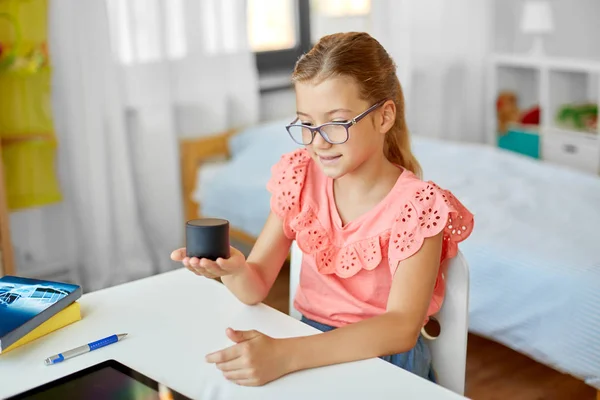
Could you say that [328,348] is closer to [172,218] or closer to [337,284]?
[337,284]

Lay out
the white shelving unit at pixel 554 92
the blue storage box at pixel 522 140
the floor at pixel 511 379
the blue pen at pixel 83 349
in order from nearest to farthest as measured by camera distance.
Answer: the blue pen at pixel 83 349
the floor at pixel 511 379
the white shelving unit at pixel 554 92
the blue storage box at pixel 522 140

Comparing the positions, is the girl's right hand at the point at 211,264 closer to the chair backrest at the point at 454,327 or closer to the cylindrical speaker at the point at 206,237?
the cylindrical speaker at the point at 206,237

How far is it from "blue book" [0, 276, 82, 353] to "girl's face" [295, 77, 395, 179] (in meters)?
0.45

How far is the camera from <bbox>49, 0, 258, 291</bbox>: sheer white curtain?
9.51 ft

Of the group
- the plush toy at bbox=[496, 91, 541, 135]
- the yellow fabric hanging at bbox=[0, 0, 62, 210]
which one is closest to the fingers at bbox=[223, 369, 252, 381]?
the yellow fabric hanging at bbox=[0, 0, 62, 210]

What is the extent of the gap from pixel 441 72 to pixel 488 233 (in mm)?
1762

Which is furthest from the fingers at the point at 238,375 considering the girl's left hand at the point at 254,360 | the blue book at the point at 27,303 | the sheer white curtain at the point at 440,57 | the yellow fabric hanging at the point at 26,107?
the sheer white curtain at the point at 440,57

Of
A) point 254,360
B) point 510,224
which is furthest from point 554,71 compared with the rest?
point 254,360

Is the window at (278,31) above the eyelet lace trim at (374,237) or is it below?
above

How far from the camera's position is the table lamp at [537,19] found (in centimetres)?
366

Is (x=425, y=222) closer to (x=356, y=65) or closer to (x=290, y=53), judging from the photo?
(x=356, y=65)

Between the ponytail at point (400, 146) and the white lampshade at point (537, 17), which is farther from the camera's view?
the white lampshade at point (537, 17)

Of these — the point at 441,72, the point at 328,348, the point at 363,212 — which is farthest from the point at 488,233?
the point at 441,72

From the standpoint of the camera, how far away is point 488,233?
7.57ft
